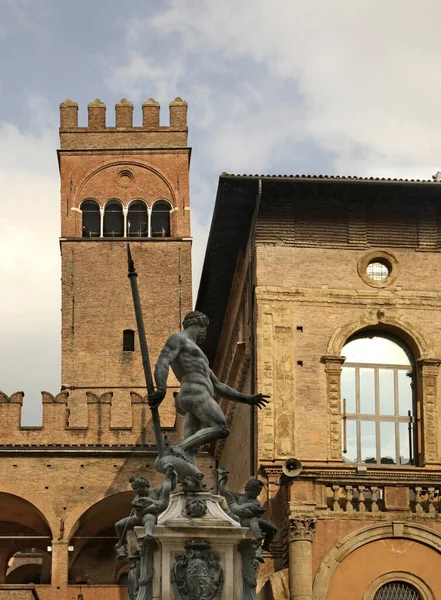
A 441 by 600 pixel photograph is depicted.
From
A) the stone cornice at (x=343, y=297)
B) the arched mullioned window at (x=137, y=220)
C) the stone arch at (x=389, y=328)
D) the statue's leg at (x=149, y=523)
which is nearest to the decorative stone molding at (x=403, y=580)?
the stone arch at (x=389, y=328)

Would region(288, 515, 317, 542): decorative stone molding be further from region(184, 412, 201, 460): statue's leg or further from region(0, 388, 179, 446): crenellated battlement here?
Answer: region(0, 388, 179, 446): crenellated battlement

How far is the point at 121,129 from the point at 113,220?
395 centimetres

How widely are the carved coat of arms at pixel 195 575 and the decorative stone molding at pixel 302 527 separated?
34.8 feet

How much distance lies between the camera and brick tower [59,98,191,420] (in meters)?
50.0

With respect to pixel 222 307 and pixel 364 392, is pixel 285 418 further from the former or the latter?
pixel 222 307

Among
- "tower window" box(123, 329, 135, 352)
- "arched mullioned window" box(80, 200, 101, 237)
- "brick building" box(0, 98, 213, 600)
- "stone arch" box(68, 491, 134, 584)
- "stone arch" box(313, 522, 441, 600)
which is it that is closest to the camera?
"stone arch" box(313, 522, 441, 600)

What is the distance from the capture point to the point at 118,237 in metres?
52.1

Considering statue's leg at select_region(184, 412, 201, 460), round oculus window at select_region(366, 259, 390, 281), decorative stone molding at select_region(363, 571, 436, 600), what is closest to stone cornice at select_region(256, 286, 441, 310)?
round oculus window at select_region(366, 259, 390, 281)

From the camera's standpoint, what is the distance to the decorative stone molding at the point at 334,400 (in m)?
25.6

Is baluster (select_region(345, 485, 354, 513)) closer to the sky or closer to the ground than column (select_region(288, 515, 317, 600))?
closer to the sky

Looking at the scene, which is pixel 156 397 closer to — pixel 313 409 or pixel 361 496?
pixel 361 496

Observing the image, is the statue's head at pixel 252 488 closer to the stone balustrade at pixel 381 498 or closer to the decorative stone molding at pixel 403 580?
the stone balustrade at pixel 381 498

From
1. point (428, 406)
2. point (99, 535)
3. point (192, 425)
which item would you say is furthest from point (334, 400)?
point (99, 535)

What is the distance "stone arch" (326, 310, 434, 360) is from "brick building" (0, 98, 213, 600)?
40.1 ft
